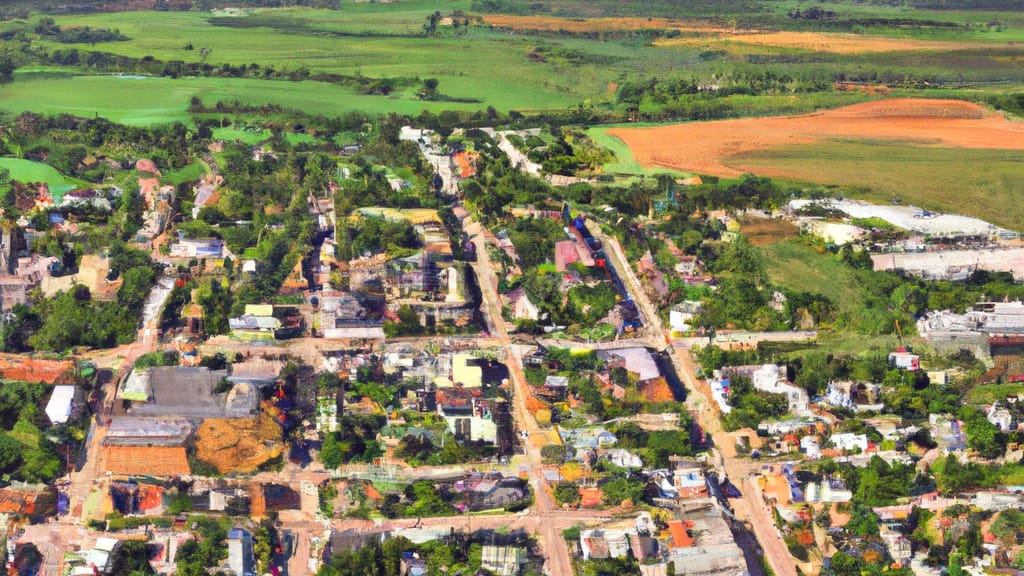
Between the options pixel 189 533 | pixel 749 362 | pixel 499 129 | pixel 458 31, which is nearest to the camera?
pixel 189 533

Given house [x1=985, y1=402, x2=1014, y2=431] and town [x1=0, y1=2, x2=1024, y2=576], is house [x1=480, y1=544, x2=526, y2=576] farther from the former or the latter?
house [x1=985, y1=402, x2=1014, y2=431]

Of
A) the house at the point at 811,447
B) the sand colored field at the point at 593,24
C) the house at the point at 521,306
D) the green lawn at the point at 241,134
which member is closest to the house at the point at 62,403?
the house at the point at 521,306

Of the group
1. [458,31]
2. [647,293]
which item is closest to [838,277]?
[647,293]

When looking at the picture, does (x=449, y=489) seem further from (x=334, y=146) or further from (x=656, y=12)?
(x=656, y=12)

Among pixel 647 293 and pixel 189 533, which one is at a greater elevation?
pixel 647 293

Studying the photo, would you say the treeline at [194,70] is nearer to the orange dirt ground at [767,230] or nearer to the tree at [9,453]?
the orange dirt ground at [767,230]

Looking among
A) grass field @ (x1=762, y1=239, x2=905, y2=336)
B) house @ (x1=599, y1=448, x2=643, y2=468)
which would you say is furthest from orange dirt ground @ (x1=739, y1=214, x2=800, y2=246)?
house @ (x1=599, y1=448, x2=643, y2=468)
